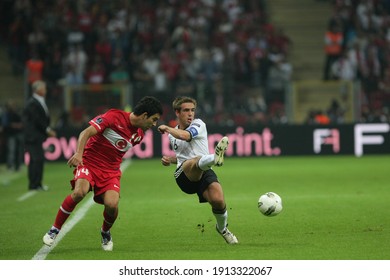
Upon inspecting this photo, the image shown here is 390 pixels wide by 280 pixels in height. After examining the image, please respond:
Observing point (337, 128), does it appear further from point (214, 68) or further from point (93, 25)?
point (93, 25)

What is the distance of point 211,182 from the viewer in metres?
11.1

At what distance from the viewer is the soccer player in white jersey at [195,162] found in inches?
431

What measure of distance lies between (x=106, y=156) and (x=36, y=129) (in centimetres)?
787

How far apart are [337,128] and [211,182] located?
1642 centimetres

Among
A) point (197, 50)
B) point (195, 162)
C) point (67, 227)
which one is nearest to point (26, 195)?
point (67, 227)

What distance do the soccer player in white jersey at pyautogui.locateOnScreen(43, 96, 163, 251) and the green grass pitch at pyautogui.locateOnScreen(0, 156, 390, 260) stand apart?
0.41 metres

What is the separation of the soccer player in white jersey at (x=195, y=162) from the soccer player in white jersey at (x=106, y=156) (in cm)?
38

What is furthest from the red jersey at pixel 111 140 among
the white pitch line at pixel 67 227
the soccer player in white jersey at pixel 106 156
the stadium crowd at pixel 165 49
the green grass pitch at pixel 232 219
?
the stadium crowd at pixel 165 49

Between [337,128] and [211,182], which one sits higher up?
[211,182]

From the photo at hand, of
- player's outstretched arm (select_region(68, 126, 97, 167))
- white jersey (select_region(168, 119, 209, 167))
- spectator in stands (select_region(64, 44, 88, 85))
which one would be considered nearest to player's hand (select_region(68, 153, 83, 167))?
player's outstretched arm (select_region(68, 126, 97, 167))

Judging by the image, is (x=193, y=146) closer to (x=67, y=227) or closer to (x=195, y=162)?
(x=195, y=162)

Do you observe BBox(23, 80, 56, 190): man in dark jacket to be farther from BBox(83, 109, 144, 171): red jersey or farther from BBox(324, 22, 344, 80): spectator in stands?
BBox(324, 22, 344, 80): spectator in stands

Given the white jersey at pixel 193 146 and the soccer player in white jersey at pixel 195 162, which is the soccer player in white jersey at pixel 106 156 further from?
the white jersey at pixel 193 146
